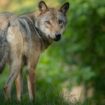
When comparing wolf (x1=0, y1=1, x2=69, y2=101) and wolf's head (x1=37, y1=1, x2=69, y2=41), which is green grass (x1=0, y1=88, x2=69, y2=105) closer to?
wolf (x1=0, y1=1, x2=69, y2=101)

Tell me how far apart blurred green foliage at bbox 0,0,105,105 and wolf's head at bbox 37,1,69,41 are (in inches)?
192

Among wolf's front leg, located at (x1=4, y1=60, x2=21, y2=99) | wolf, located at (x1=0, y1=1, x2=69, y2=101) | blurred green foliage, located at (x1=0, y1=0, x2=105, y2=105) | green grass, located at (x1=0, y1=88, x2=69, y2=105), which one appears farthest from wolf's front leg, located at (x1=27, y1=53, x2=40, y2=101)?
blurred green foliage, located at (x1=0, y1=0, x2=105, y2=105)

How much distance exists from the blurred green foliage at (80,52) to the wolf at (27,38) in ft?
16.0

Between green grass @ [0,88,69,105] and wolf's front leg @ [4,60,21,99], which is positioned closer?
green grass @ [0,88,69,105]

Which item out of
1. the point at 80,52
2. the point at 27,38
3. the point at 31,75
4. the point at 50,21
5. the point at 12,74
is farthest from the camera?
the point at 80,52

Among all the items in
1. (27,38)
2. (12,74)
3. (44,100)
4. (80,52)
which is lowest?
(80,52)

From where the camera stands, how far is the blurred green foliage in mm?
16391

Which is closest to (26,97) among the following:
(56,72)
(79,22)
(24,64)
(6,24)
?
(24,64)

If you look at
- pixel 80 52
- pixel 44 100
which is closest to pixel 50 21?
pixel 44 100

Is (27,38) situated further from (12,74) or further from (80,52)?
(80,52)

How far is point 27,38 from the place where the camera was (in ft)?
35.4

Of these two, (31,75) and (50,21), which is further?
(50,21)

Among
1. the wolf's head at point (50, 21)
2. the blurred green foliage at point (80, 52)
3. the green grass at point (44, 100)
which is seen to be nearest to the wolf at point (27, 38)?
the wolf's head at point (50, 21)

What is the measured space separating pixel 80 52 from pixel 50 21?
6.66 meters
